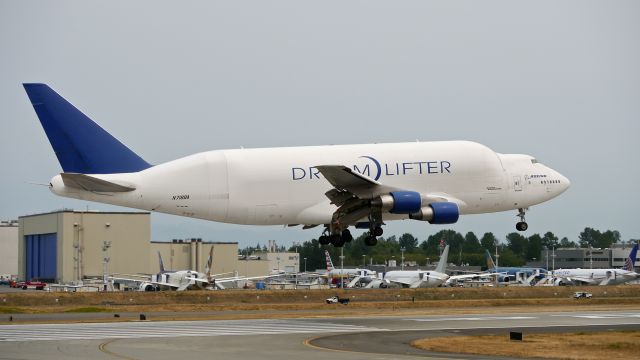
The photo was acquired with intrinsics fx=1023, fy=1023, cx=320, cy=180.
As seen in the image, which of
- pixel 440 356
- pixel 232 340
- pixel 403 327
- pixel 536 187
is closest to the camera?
pixel 440 356

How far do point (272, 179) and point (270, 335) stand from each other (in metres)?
10.6

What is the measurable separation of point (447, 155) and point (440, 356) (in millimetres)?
21939

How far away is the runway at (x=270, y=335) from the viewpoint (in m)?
41.5

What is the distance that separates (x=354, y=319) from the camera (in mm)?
65438

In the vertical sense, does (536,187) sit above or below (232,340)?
above

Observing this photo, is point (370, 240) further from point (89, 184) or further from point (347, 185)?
point (89, 184)

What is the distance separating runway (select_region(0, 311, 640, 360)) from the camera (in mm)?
41500

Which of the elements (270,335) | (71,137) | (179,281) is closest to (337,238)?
(270,335)

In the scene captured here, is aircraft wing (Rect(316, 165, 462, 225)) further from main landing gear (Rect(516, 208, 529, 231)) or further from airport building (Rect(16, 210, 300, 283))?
airport building (Rect(16, 210, 300, 283))

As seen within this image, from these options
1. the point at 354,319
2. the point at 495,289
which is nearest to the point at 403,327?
the point at 354,319

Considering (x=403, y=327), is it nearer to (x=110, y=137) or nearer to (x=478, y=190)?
(x=478, y=190)

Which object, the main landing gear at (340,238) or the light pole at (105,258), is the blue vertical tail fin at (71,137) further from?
the light pole at (105,258)

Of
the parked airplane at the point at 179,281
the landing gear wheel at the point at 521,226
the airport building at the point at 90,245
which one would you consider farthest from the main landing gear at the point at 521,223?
the airport building at the point at 90,245

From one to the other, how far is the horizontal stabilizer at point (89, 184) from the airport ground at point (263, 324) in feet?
26.2
